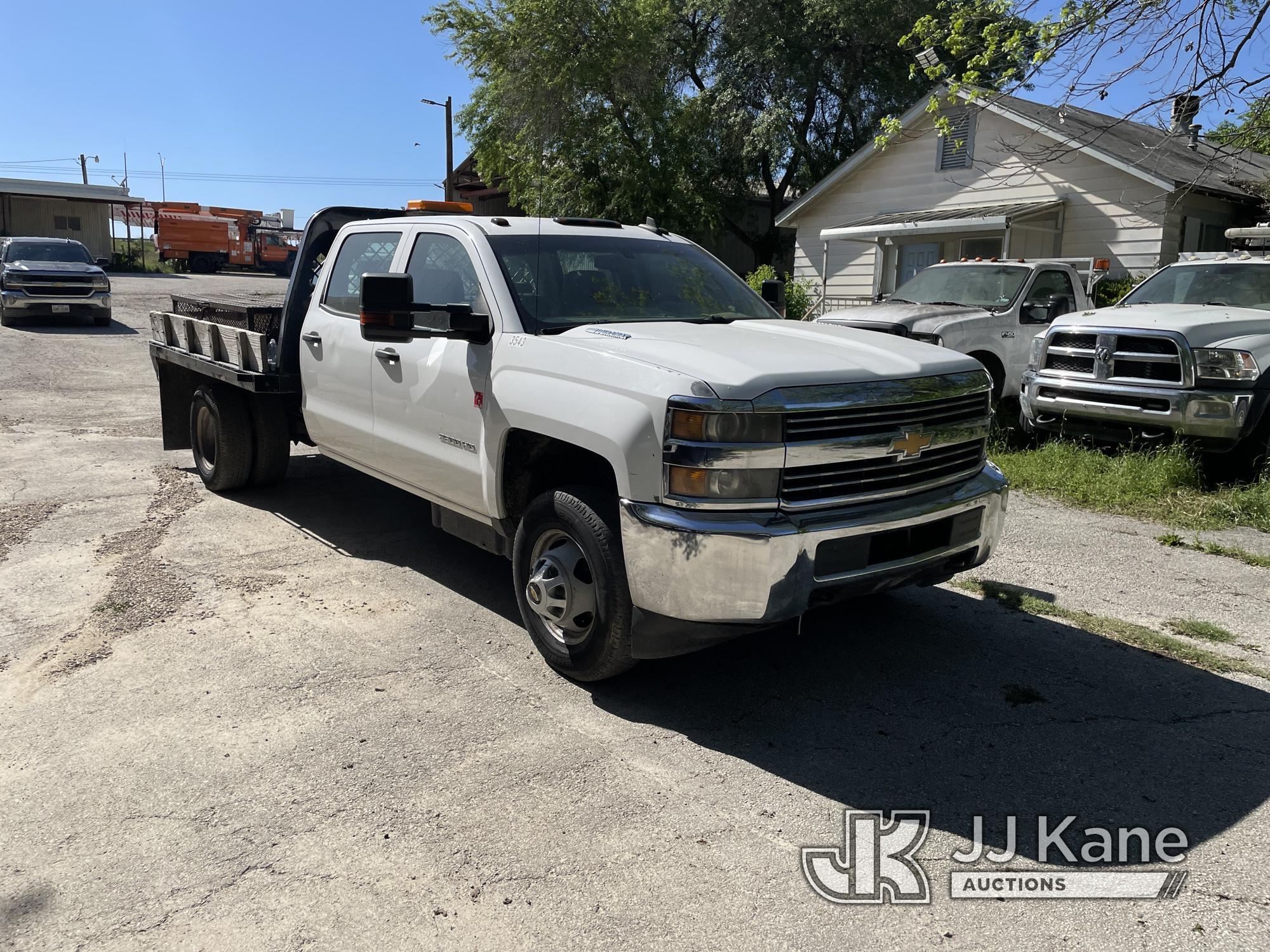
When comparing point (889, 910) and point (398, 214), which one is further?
point (398, 214)

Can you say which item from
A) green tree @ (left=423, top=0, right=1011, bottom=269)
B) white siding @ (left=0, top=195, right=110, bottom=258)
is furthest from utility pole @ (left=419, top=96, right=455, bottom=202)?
white siding @ (left=0, top=195, right=110, bottom=258)

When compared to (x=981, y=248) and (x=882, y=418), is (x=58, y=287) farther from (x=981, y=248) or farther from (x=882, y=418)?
(x=882, y=418)

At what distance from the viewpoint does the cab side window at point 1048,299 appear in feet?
35.3

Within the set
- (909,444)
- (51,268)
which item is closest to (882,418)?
(909,444)

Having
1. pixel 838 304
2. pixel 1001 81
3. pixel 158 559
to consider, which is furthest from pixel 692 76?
pixel 158 559

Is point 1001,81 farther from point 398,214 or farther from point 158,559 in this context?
point 158,559

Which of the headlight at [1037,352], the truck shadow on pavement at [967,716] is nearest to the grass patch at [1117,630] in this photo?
the truck shadow on pavement at [967,716]

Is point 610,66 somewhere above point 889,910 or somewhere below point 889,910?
above

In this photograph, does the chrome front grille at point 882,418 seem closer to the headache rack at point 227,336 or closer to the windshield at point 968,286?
the headache rack at point 227,336

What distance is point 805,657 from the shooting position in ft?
15.1

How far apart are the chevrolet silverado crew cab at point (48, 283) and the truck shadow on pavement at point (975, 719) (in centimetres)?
1998

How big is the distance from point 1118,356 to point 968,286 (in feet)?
10.5

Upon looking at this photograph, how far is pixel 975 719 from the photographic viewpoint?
156 inches

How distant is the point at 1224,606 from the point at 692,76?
27005 mm
